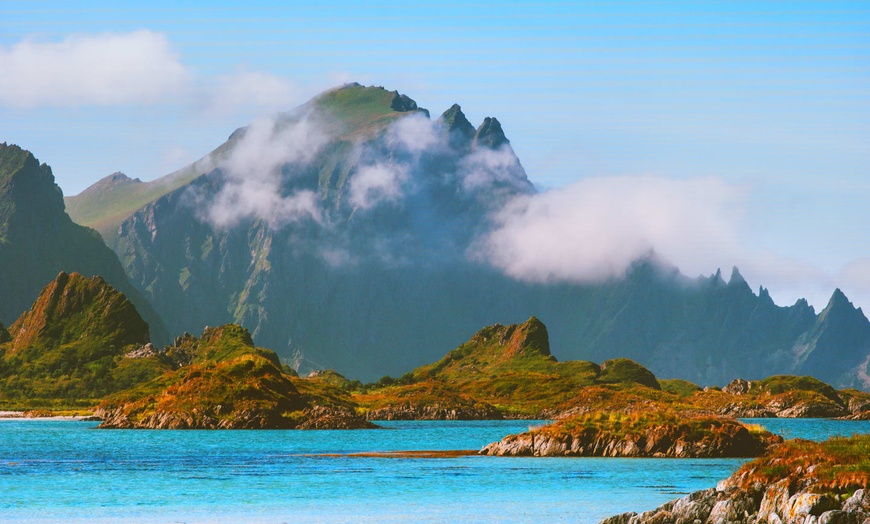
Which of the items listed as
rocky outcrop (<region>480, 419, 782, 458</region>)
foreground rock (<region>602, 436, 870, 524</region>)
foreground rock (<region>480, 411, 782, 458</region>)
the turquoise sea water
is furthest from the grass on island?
foreground rock (<region>480, 411, 782, 458</region>)

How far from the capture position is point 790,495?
55656mm

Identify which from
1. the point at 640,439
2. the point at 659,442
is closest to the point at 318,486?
the point at 640,439

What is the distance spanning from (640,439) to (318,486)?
4212 centimetres

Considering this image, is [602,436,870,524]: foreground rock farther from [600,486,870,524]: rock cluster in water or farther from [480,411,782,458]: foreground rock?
[480,411,782,458]: foreground rock

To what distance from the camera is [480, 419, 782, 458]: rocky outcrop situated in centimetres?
11988

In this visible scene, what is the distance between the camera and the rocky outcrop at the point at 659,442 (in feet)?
393

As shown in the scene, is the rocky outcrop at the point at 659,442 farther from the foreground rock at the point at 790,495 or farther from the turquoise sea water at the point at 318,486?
the foreground rock at the point at 790,495

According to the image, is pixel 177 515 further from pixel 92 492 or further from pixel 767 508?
pixel 767 508

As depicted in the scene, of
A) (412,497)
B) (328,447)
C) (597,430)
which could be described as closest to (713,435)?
(597,430)

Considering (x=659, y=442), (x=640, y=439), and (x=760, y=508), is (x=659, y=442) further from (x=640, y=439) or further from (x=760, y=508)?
(x=760, y=508)

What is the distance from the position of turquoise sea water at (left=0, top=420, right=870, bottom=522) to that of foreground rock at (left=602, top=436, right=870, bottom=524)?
11982mm

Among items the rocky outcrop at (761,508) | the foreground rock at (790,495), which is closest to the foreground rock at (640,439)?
the foreground rock at (790,495)

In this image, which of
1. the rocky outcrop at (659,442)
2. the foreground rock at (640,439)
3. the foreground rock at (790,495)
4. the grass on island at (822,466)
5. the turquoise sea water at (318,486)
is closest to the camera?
the foreground rock at (790,495)

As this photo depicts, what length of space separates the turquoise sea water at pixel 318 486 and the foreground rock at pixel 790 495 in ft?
39.3
